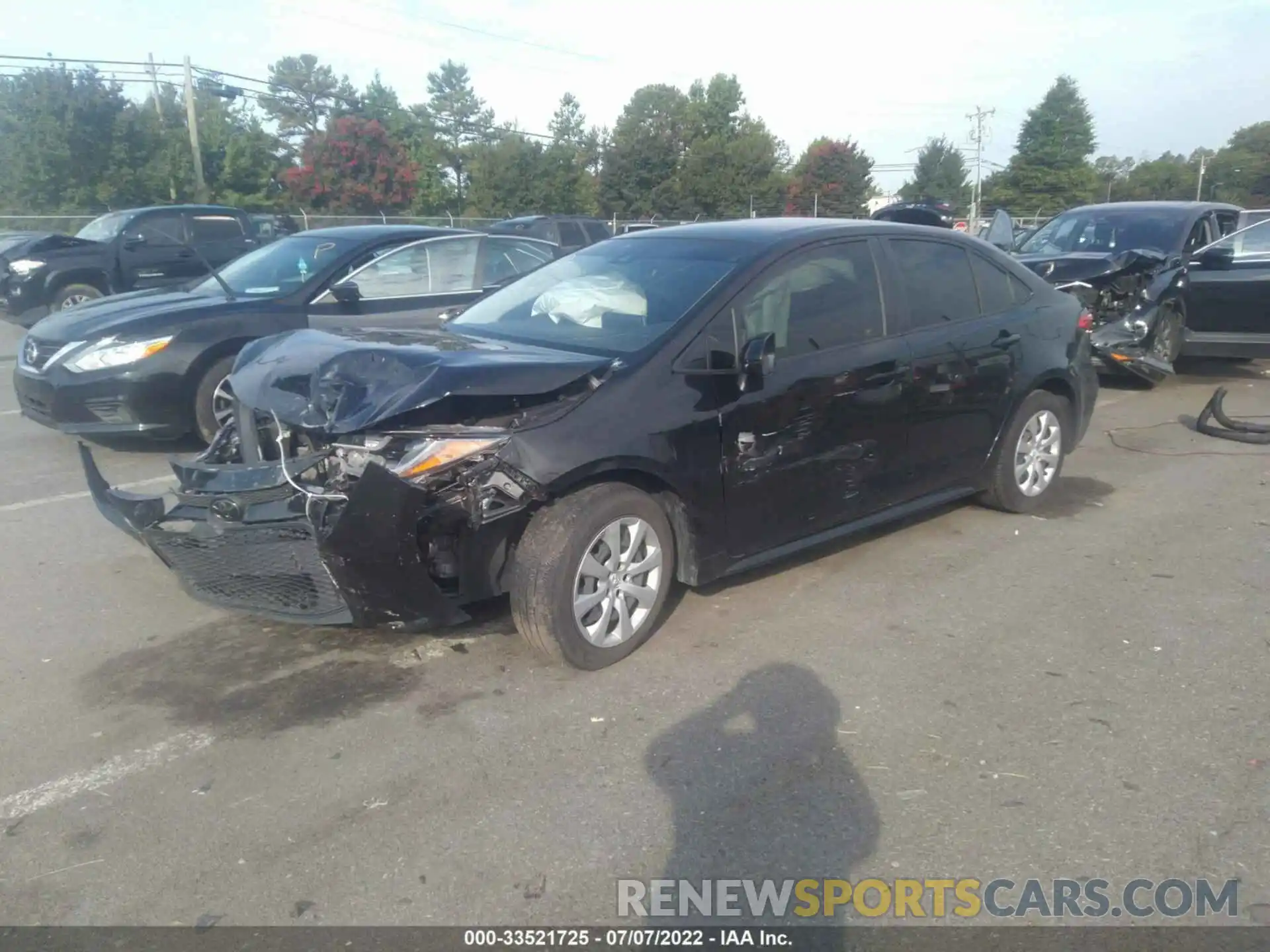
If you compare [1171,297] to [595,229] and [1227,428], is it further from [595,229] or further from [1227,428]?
[595,229]

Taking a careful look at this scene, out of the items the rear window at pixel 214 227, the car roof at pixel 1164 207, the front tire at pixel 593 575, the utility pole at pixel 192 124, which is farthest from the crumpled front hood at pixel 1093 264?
the utility pole at pixel 192 124

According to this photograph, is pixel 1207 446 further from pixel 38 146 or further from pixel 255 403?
pixel 38 146

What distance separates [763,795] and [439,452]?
164 centimetres

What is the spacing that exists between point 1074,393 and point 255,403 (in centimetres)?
477

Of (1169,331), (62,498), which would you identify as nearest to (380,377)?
(62,498)

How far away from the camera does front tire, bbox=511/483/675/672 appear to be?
393cm

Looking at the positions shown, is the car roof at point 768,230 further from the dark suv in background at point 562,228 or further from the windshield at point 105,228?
the dark suv in background at point 562,228

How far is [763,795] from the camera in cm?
329

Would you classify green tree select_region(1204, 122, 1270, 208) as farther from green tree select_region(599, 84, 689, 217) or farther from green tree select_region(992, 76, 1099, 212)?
green tree select_region(599, 84, 689, 217)

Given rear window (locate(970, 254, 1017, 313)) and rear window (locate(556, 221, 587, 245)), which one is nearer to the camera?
rear window (locate(970, 254, 1017, 313))

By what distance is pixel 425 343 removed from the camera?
4438 millimetres

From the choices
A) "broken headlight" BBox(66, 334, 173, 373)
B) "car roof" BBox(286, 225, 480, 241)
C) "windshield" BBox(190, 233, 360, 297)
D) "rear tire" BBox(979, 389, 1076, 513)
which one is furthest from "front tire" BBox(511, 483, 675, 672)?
"car roof" BBox(286, 225, 480, 241)

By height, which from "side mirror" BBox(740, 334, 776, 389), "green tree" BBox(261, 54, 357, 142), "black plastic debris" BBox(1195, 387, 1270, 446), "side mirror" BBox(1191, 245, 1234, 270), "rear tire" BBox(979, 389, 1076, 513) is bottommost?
"black plastic debris" BBox(1195, 387, 1270, 446)

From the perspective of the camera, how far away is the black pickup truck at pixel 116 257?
1392 centimetres
